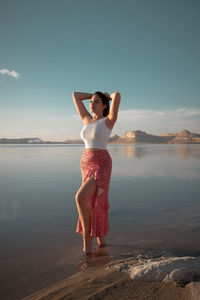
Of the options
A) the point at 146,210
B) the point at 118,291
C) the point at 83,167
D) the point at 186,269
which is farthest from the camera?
the point at 146,210

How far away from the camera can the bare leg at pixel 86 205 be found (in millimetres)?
2920

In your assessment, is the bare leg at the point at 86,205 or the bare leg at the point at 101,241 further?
the bare leg at the point at 101,241

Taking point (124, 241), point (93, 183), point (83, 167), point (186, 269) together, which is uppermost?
point (83, 167)

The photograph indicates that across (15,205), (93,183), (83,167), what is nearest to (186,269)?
(93,183)

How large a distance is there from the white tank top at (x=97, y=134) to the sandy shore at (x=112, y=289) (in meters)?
1.61

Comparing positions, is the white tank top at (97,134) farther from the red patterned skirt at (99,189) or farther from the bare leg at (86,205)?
the bare leg at (86,205)

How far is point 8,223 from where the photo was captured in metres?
3.75

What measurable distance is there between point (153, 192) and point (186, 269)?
4.02 metres

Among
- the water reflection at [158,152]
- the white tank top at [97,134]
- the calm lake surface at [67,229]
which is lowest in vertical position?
the calm lake surface at [67,229]

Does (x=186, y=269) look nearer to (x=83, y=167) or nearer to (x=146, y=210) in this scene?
(x=83, y=167)

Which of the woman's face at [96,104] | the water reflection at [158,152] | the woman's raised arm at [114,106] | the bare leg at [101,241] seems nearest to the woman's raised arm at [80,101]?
the woman's face at [96,104]

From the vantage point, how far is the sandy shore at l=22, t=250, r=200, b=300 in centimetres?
179

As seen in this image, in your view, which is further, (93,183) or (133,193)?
(133,193)

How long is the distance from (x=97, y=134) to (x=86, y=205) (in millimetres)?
1019
